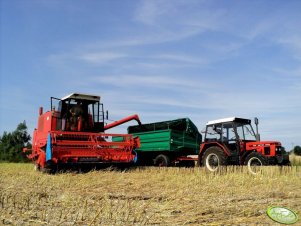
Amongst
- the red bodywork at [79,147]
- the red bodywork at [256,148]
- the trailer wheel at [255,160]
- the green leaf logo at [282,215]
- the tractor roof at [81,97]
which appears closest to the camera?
the green leaf logo at [282,215]

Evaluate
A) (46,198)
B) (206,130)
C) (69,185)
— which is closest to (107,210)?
(46,198)

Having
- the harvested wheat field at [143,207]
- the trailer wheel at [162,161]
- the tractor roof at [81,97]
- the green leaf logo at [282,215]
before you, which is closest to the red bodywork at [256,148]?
the trailer wheel at [162,161]

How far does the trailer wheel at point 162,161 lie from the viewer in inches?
509

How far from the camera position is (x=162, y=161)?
43.3 feet

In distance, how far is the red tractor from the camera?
10.1 meters

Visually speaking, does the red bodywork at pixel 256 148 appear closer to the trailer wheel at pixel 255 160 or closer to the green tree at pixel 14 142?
the trailer wheel at pixel 255 160

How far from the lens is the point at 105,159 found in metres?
10.2

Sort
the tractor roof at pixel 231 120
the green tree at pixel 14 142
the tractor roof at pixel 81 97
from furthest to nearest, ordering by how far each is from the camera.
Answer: the green tree at pixel 14 142 < the tractor roof at pixel 81 97 < the tractor roof at pixel 231 120

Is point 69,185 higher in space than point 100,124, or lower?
lower

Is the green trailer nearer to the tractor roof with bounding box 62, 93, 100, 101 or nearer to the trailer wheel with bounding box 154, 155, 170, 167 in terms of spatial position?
the trailer wheel with bounding box 154, 155, 170, 167

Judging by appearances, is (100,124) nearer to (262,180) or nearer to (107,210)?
(262,180)

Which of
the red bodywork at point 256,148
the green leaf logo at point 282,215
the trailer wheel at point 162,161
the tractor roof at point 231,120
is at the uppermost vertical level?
the tractor roof at point 231,120

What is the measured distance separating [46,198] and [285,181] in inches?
197

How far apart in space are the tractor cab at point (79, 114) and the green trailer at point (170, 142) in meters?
2.49
